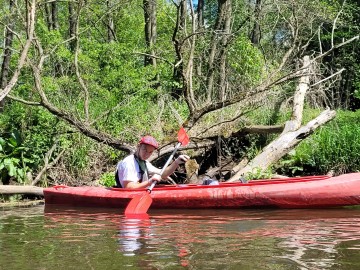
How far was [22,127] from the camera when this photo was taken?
1155 cm

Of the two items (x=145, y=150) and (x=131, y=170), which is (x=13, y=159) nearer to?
(x=131, y=170)

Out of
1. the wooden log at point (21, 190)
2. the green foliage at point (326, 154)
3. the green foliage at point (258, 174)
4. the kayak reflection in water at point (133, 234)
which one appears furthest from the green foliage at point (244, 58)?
the kayak reflection in water at point (133, 234)

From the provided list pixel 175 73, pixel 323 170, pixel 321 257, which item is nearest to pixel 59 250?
pixel 321 257

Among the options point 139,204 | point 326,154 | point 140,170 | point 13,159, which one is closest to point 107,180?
point 13,159

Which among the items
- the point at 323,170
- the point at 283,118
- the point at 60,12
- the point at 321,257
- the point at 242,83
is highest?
the point at 60,12

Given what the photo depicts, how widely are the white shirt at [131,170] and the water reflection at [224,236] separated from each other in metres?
0.52

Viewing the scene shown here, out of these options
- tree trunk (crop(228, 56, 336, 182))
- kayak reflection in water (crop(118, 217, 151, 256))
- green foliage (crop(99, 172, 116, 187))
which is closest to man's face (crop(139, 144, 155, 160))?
kayak reflection in water (crop(118, 217, 151, 256))

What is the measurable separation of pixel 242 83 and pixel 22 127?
469cm

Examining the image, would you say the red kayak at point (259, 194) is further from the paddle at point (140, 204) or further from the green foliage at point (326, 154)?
the green foliage at point (326, 154)

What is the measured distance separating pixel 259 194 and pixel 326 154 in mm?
3201

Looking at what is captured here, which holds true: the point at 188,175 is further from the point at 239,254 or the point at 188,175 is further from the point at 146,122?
the point at 239,254

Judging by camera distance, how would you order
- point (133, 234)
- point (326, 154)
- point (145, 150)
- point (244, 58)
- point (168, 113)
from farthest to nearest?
point (244, 58) → point (168, 113) → point (326, 154) → point (145, 150) → point (133, 234)

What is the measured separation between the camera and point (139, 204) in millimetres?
7934

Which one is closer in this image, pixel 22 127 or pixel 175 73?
pixel 22 127
